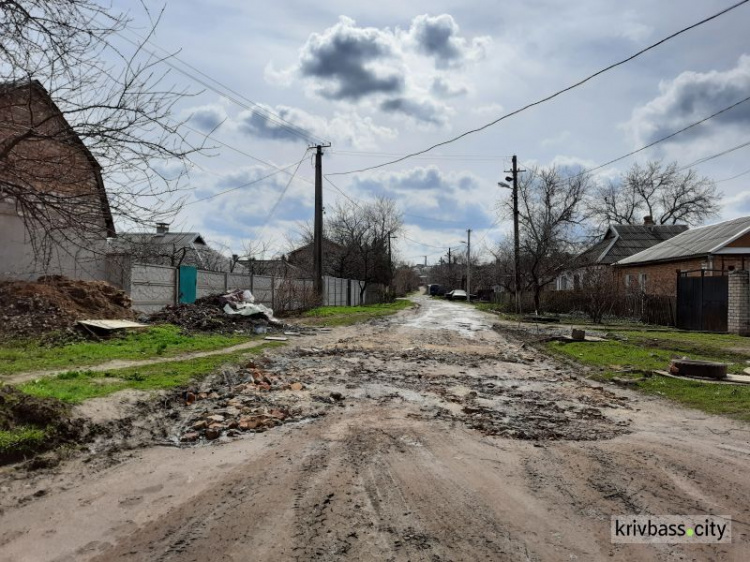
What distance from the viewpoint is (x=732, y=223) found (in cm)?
2733

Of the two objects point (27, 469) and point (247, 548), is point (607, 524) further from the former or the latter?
point (27, 469)

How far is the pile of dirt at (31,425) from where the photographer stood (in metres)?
4.63

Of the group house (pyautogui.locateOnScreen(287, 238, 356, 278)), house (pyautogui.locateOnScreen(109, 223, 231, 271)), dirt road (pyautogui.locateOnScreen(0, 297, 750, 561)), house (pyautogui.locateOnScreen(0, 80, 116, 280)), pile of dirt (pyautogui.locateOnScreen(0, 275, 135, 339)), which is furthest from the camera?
house (pyautogui.locateOnScreen(287, 238, 356, 278))

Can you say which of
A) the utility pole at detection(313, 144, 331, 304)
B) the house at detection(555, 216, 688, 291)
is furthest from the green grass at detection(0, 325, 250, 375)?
the house at detection(555, 216, 688, 291)

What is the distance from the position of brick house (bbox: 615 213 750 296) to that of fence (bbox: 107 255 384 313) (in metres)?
17.4

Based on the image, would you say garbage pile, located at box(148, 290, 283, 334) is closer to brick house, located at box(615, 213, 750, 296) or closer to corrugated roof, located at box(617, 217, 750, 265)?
brick house, located at box(615, 213, 750, 296)

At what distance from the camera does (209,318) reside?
16.4m

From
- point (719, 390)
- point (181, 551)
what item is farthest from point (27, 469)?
point (719, 390)

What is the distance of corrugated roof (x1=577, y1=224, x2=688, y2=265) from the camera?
3875cm

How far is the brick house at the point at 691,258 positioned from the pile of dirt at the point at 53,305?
76.6 feet

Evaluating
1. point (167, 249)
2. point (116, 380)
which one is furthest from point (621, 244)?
point (116, 380)

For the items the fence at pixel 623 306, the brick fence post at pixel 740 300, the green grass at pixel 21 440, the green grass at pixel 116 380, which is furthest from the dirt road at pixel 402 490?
the fence at pixel 623 306

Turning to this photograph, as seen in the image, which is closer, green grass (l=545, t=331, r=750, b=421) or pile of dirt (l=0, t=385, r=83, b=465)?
pile of dirt (l=0, t=385, r=83, b=465)

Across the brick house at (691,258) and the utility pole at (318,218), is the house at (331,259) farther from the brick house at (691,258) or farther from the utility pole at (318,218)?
the brick house at (691,258)
